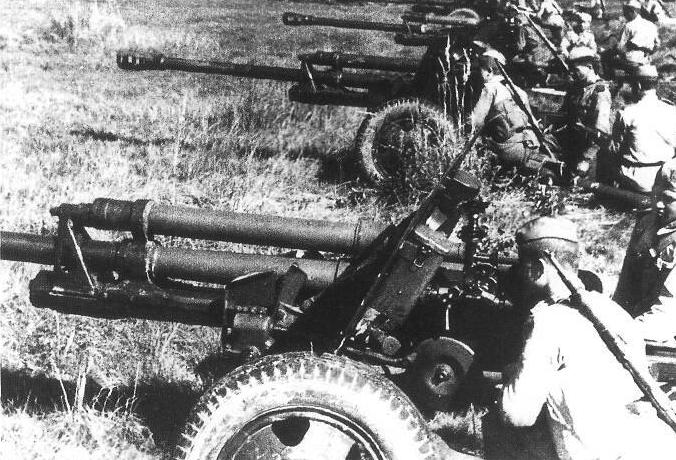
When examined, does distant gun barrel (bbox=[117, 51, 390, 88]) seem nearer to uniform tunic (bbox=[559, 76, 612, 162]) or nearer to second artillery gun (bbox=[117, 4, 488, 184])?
second artillery gun (bbox=[117, 4, 488, 184])

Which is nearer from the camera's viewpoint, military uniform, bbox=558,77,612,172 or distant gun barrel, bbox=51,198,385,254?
distant gun barrel, bbox=51,198,385,254

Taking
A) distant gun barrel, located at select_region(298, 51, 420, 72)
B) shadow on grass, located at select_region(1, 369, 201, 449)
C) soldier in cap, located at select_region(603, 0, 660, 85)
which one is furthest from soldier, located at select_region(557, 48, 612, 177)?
shadow on grass, located at select_region(1, 369, 201, 449)

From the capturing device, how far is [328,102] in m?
8.44

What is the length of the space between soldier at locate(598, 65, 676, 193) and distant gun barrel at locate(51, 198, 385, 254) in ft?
17.3

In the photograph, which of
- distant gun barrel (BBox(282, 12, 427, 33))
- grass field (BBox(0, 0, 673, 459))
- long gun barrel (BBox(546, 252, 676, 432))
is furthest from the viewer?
distant gun barrel (BBox(282, 12, 427, 33))

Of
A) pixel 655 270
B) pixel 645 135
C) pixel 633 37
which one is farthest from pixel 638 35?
pixel 655 270

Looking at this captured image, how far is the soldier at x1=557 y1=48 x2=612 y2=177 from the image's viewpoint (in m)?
8.79

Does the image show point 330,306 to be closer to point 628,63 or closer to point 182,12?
point 628,63

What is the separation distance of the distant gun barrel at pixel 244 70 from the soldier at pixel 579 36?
190 inches

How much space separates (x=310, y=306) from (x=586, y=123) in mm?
6494

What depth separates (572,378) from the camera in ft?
9.96

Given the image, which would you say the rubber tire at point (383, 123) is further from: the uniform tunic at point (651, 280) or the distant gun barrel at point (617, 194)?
the uniform tunic at point (651, 280)

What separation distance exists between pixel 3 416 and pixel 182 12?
9.50m

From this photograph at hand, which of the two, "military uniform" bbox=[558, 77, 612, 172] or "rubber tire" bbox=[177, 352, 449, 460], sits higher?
"military uniform" bbox=[558, 77, 612, 172]
